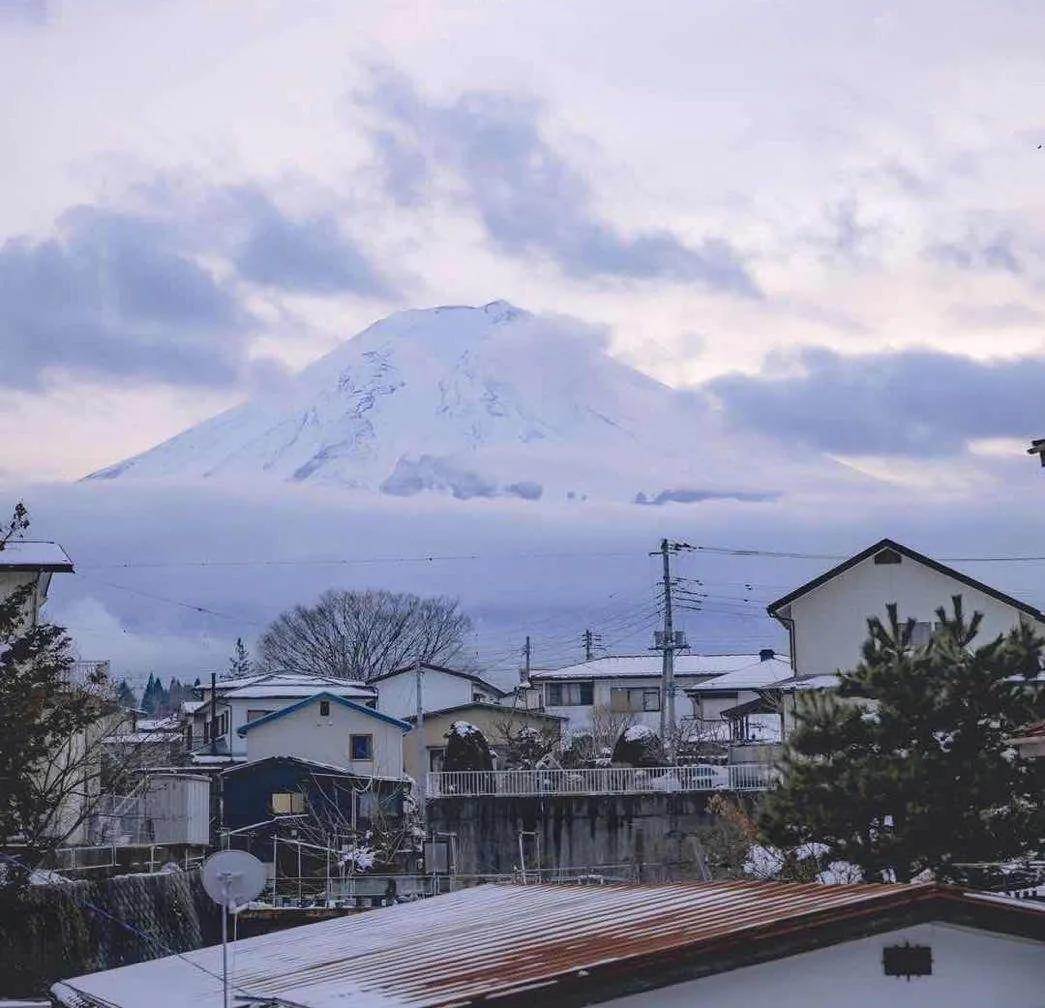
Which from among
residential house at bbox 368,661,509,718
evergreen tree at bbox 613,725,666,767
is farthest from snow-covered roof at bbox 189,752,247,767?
evergreen tree at bbox 613,725,666,767

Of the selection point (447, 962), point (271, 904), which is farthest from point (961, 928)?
point (271, 904)

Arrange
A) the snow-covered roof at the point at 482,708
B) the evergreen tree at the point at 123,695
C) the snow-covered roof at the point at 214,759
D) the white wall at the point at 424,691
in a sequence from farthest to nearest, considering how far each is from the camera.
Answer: the white wall at the point at 424,691
the snow-covered roof at the point at 482,708
the snow-covered roof at the point at 214,759
the evergreen tree at the point at 123,695

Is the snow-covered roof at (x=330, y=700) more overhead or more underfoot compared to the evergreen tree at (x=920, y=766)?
more overhead

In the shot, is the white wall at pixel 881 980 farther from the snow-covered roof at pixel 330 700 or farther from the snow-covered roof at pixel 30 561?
the snow-covered roof at pixel 330 700

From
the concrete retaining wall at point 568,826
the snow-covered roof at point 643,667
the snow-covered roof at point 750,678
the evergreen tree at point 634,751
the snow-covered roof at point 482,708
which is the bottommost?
the concrete retaining wall at point 568,826

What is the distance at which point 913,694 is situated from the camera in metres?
24.4

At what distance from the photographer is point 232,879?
13.3m

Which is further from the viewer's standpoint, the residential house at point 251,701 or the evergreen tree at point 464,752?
the residential house at point 251,701

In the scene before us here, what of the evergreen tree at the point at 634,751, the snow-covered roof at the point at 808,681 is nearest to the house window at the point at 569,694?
the evergreen tree at the point at 634,751

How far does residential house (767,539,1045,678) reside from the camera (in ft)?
161

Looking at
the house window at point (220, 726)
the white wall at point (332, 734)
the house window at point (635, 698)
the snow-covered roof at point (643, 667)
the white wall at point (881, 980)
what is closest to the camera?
the white wall at point (881, 980)

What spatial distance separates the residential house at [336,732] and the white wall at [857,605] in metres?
21.3

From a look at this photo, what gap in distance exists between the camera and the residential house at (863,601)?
161ft

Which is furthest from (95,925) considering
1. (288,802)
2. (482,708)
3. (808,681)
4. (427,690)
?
(427,690)
